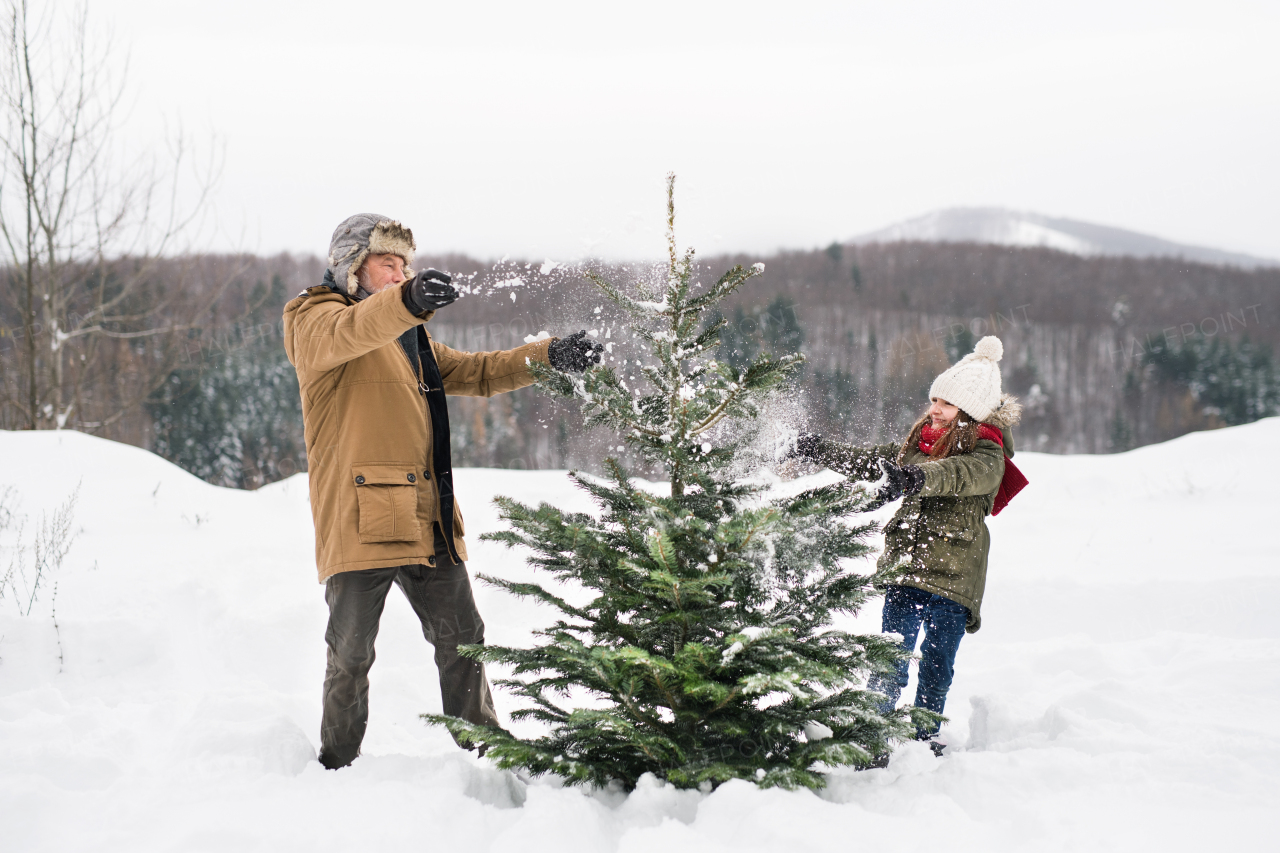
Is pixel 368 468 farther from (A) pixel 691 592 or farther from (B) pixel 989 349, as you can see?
(B) pixel 989 349

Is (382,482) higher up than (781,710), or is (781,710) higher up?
(382,482)

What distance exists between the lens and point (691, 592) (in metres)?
2.44

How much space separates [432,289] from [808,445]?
1937 mm

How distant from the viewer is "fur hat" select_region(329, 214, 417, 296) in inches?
123

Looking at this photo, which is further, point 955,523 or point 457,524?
point 955,523

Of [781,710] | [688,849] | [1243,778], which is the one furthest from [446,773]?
[1243,778]

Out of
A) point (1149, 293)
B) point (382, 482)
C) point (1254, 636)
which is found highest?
point (1149, 293)

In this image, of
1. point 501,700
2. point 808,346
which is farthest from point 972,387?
point 501,700

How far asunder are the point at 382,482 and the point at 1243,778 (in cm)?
355

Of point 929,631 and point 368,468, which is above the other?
point 368,468

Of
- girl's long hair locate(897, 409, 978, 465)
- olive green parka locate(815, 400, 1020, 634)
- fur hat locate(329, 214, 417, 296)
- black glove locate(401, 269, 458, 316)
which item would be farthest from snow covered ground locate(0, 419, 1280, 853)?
fur hat locate(329, 214, 417, 296)

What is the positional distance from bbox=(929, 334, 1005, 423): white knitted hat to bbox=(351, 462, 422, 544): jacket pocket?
2.51m

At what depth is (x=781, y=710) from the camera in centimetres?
273

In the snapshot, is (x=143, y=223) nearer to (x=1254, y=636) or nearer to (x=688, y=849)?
(x=688, y=849)
